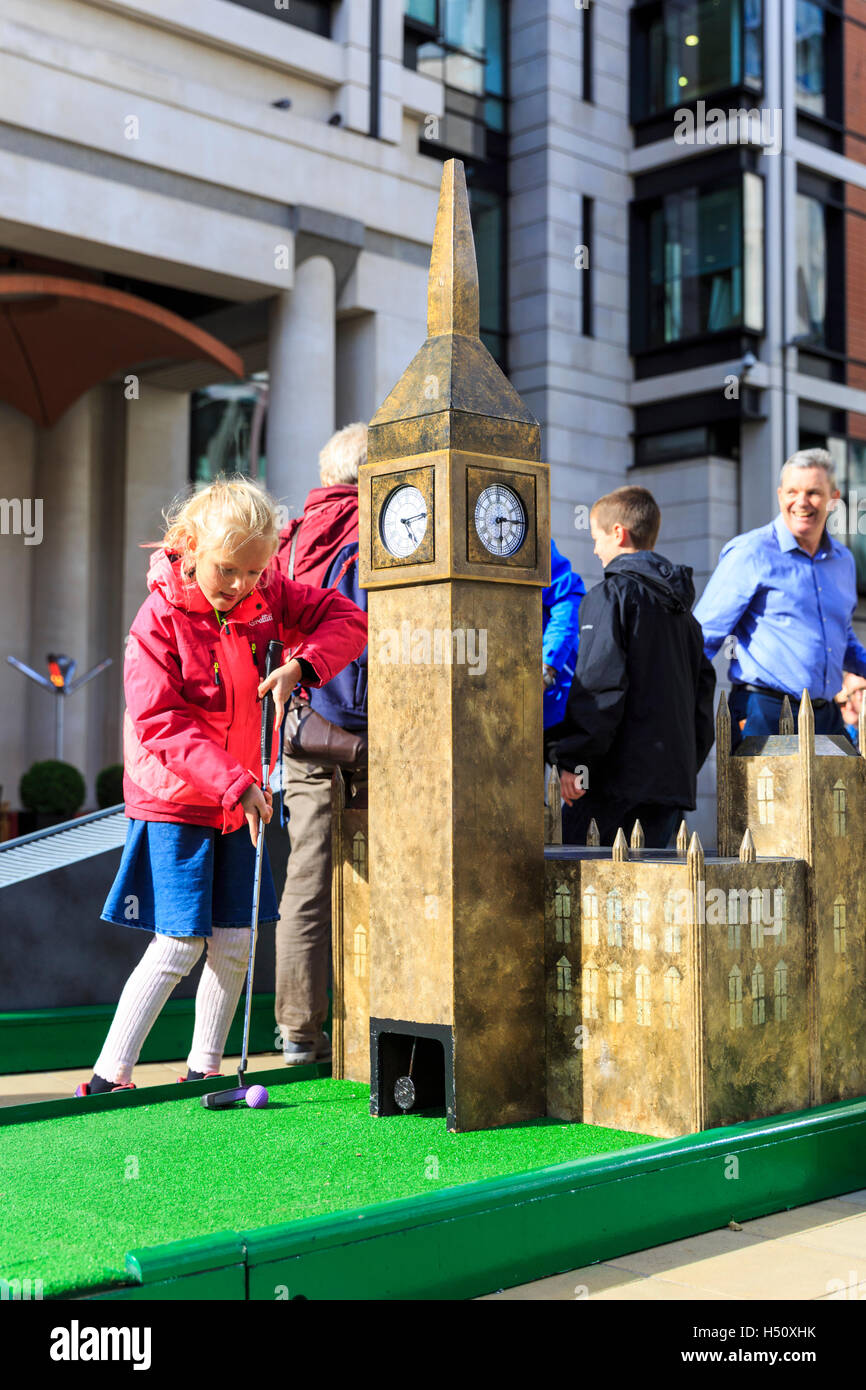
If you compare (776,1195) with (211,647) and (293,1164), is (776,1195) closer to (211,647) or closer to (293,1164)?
(293,1164)

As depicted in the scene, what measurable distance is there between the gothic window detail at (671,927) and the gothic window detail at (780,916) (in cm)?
43

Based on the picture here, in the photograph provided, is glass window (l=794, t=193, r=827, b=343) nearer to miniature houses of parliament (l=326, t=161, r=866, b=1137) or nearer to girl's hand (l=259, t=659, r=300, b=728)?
miniature houses of parliament (l=326, t=161, r=866, b=1137)

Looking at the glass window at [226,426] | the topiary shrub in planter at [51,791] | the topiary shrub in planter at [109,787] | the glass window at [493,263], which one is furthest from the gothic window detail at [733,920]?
the glass window at [493,263]

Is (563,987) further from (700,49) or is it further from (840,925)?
(700,49)

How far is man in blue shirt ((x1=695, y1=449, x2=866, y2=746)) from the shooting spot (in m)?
5.77

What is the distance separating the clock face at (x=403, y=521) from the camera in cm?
418

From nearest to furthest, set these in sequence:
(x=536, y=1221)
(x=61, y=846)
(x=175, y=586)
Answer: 1. (x=536, y=1221)
2. (x=175, y=586)
3. (x=61, y=846)

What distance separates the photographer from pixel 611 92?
21.0 m

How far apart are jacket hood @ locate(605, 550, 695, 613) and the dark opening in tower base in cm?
191

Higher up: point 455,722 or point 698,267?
point 698,267

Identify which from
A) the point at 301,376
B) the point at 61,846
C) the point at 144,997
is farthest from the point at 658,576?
the point at 301,376

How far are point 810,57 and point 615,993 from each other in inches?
853

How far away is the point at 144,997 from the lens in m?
4.37

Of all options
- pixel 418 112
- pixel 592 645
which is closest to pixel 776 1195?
pixel 592 645
